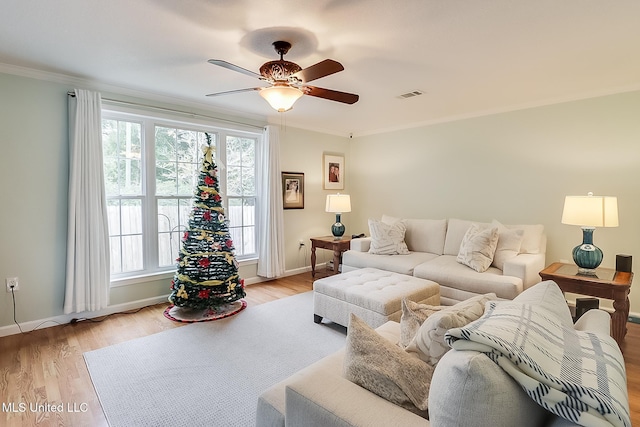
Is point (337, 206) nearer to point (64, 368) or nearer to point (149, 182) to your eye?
point (149, 182)

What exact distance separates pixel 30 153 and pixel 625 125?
19.4ft

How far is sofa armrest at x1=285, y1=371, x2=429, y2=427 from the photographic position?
40.4 inches

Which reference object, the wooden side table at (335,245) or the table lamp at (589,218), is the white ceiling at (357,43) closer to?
the table lamp at (589,218)

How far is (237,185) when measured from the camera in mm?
4648

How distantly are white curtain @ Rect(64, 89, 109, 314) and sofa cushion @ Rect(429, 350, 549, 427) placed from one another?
355 cm

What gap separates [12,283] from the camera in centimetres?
298

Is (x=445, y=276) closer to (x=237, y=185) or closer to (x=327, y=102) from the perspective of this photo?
(x=327, y=102)

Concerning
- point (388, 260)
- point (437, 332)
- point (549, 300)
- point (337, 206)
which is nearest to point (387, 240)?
point (388, 260)

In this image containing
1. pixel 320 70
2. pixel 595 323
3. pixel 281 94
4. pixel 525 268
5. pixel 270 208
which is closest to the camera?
pixel 595 323

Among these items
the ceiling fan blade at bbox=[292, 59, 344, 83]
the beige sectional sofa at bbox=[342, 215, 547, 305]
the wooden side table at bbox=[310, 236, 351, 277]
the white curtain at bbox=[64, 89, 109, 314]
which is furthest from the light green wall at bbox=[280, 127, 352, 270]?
the ceiling fan blade at bbox=[292, 59, 344, 83]

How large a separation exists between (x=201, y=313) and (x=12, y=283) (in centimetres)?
171

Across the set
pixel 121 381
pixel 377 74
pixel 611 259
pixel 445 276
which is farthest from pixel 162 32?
pixel 611 259

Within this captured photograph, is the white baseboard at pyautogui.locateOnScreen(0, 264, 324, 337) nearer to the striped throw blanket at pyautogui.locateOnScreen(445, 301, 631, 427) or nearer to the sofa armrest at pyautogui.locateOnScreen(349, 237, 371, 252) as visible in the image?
the sofa armrest at pyautogui.locateOnScreen(349, 237, 371, 252)

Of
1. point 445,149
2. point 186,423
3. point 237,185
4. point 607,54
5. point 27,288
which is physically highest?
point 607,54
